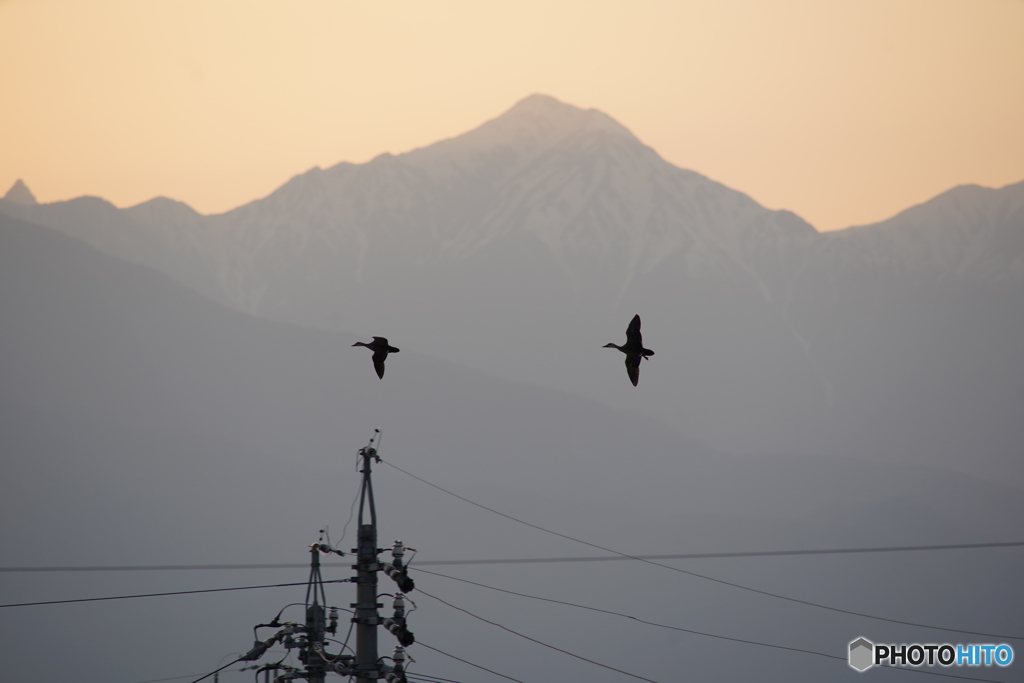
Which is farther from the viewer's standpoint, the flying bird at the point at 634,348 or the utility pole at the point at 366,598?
the utility pole at the point at 366,598

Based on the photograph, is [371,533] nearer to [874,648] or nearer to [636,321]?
[636,321]

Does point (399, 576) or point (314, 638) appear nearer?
point (399, 576)

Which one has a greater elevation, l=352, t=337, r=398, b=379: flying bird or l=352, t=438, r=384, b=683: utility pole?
l=352, t=337, r=398, b=379: flying bird

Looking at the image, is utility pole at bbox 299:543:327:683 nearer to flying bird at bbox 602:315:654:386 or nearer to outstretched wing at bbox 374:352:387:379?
outstretched wing at bbox 374:352:387:379

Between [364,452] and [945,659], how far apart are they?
92.5 ft

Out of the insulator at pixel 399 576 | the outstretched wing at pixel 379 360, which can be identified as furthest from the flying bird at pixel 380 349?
the insulator at pixel 399 576

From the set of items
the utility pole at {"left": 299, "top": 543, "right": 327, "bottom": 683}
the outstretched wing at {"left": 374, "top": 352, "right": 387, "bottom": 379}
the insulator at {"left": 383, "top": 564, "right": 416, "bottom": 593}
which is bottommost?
the utility pole at {"left": 299, "top": 543, "right": 327, "bottom": 683}

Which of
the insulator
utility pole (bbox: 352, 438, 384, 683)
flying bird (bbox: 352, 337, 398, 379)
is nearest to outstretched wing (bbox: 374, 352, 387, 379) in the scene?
flying bird (bbox: 352, 337, 398, 379)

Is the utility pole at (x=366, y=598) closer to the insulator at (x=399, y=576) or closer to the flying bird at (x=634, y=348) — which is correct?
the insulator at (x=399, y=576)

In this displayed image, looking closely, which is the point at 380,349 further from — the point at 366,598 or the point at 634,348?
the point at 366,598

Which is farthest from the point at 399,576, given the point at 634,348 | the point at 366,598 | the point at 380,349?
the point at 634,348

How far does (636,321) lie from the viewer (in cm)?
2138

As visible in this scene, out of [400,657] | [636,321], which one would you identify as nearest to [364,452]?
[400,657]

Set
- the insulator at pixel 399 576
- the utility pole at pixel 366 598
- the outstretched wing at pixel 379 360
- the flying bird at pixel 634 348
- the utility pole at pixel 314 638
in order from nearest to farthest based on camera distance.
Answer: the flying bird at pixel 634 348 → the outstretched wing at pixel 379 360 → the utility pole at pixel 366 598 → the insulator at pixel 399 576 → the utility pole at pixel 314 638
